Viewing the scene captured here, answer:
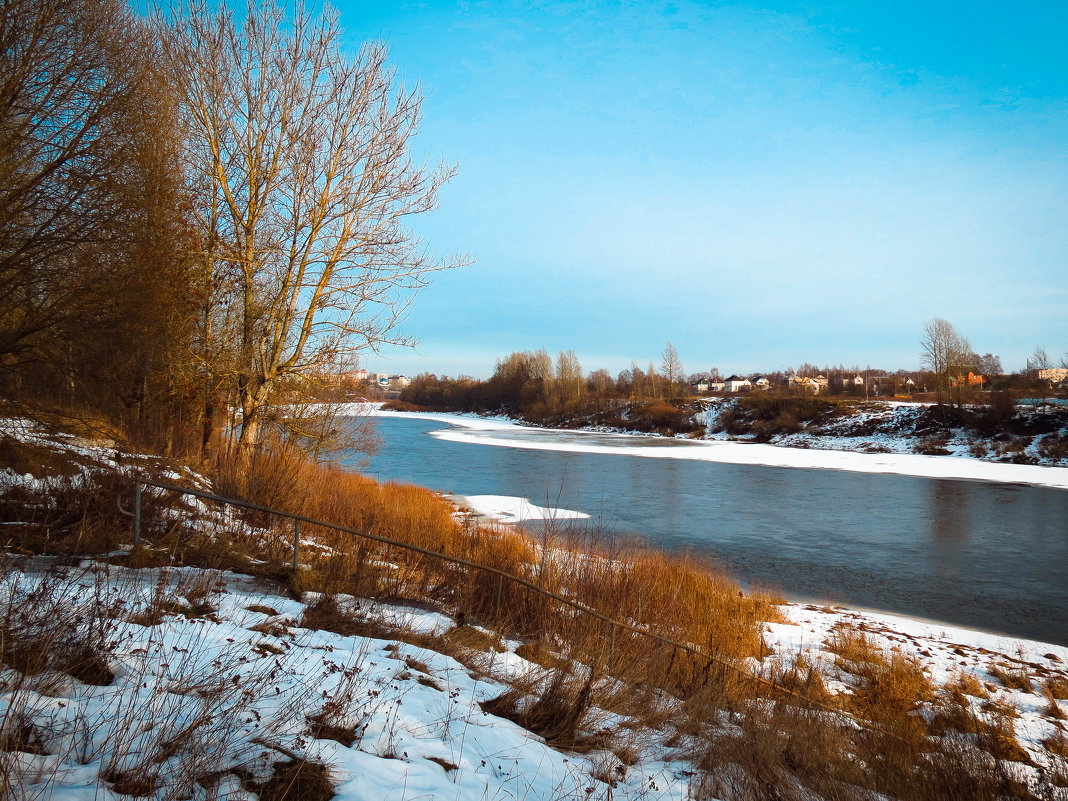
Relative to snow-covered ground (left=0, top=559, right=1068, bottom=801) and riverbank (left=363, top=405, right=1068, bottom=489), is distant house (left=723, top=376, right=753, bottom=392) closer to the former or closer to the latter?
riverbank (left=363, top=405, right=1068, bottom=489)

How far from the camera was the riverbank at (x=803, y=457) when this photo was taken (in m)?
33.7

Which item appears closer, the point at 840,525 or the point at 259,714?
the point at 259,714

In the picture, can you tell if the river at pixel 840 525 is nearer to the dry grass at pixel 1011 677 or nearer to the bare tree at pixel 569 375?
the dry grass at pixel 1011 677

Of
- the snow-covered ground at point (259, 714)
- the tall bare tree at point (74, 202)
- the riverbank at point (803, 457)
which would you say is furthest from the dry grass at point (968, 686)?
the riverbank at point (803, 457)

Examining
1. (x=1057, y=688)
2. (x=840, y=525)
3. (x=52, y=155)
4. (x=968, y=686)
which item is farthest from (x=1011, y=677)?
(x=52, y=155)

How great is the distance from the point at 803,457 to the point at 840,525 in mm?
24216

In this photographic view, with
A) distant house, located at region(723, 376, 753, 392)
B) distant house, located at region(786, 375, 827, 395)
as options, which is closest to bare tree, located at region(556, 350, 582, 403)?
distant house, located at region(786, 375, 827, 395)

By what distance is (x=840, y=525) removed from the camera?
20328 millimetres

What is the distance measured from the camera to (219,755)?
3162 mm

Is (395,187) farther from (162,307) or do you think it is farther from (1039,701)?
(1039,701)

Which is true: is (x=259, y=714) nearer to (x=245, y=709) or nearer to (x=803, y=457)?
(x=245, y=709)

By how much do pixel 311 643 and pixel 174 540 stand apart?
324 centimetres

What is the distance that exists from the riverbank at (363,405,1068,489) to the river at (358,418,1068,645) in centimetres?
280

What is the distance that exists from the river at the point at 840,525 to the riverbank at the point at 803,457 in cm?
280
